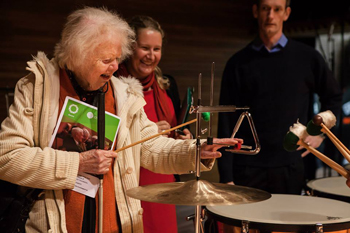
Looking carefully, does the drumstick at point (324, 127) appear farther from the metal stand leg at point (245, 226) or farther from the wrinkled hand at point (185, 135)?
the wrinkled hand at point (185, 135)

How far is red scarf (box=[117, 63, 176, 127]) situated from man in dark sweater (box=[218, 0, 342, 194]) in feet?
1.18

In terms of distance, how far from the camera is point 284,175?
256cm

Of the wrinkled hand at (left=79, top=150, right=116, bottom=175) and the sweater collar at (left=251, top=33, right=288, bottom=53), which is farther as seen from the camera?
the sweater collar at (left=251, top=33, right=288, bottom=53)

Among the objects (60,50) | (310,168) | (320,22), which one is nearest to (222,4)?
(320,22)

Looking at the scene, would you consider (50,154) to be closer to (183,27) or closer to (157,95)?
(157,95)

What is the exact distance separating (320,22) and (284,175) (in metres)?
3.21

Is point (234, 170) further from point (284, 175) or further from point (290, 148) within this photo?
point (290, 148)

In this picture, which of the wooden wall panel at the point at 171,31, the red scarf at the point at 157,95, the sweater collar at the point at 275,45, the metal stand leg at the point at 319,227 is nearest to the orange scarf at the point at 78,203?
the red scarf at the point at 157,95

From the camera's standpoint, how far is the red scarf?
2365 mm

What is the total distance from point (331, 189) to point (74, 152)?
133 cm

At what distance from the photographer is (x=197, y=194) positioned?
1416 millimetres

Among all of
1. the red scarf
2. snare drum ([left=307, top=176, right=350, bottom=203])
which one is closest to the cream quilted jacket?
the red scarf

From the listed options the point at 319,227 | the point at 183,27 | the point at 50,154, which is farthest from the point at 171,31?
the point at 319,227

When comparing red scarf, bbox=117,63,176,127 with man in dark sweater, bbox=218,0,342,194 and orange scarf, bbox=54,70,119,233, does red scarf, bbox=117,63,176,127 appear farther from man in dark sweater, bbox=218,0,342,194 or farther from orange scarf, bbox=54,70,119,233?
orange scarf, bbox=54,70,119,233
